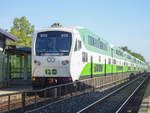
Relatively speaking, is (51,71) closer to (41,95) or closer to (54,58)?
(54,58)

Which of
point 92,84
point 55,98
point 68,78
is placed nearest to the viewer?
point 55,98

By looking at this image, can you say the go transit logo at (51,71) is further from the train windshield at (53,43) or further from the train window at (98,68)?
the train window at (98,68)

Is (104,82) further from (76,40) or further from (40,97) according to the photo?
(40,97)

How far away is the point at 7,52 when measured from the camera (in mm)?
20250

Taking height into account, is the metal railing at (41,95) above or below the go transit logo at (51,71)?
below

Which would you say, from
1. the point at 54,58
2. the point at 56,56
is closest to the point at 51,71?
the point at 54,58

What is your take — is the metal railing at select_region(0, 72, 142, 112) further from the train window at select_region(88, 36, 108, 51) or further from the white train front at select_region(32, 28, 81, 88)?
the train window at select_region(88, 36, 108, 51)

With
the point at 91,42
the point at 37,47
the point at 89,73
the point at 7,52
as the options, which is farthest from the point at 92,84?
the point at 7,52

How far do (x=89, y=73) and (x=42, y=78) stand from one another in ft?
15.7

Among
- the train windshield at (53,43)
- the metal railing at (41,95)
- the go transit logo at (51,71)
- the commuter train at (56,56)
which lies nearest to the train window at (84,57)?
the commuter train at (56,56)

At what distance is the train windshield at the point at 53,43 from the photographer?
46.5ft

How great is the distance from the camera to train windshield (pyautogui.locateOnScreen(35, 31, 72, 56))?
1417cm

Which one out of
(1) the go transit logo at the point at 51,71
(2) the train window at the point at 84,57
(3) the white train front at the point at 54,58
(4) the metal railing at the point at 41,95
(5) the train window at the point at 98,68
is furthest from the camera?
(5) the train window at the point at 98,68

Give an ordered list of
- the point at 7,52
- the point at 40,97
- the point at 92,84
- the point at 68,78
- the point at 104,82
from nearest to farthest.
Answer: the point at 40,97 → the point at 68,78 → the point at 92,84 → the point at 7,52 → the point at 104,82
